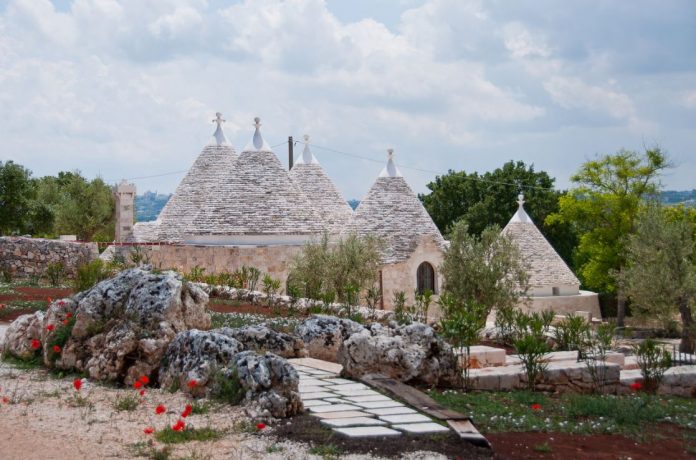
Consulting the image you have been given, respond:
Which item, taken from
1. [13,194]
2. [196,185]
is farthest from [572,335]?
[13,194]

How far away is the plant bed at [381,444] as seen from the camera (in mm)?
6324

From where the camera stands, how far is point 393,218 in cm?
2666

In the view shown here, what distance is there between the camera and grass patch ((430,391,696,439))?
7336 mm

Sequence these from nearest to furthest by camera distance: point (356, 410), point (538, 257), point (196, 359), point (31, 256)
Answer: point (356, 410), point (196, 359), point (31, 256), point (538, 257)

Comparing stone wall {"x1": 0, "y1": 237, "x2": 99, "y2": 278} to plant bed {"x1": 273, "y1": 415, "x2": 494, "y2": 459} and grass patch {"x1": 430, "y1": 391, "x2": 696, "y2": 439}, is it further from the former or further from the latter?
plant bed {"x1": 273, "y1": 415, "x2": 494, "y2": 459}

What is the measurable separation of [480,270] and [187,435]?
12.9 metres

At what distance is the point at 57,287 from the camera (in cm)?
1877

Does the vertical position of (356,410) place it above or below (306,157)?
below

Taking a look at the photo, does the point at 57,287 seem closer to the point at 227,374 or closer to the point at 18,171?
the point at 227,374

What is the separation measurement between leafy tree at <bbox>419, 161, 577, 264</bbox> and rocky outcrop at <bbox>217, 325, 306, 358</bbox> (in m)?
36.4

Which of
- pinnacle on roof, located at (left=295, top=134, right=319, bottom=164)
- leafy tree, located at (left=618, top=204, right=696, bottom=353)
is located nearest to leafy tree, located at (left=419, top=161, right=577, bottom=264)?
pinnacle on roof, located at (left=295, top=134, right=319, bottom=164)

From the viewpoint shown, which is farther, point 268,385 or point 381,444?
point 268,385

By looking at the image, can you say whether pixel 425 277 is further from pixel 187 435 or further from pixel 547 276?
pixel 187 435

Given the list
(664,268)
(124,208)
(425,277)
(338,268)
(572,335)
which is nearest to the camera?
(572,335)
